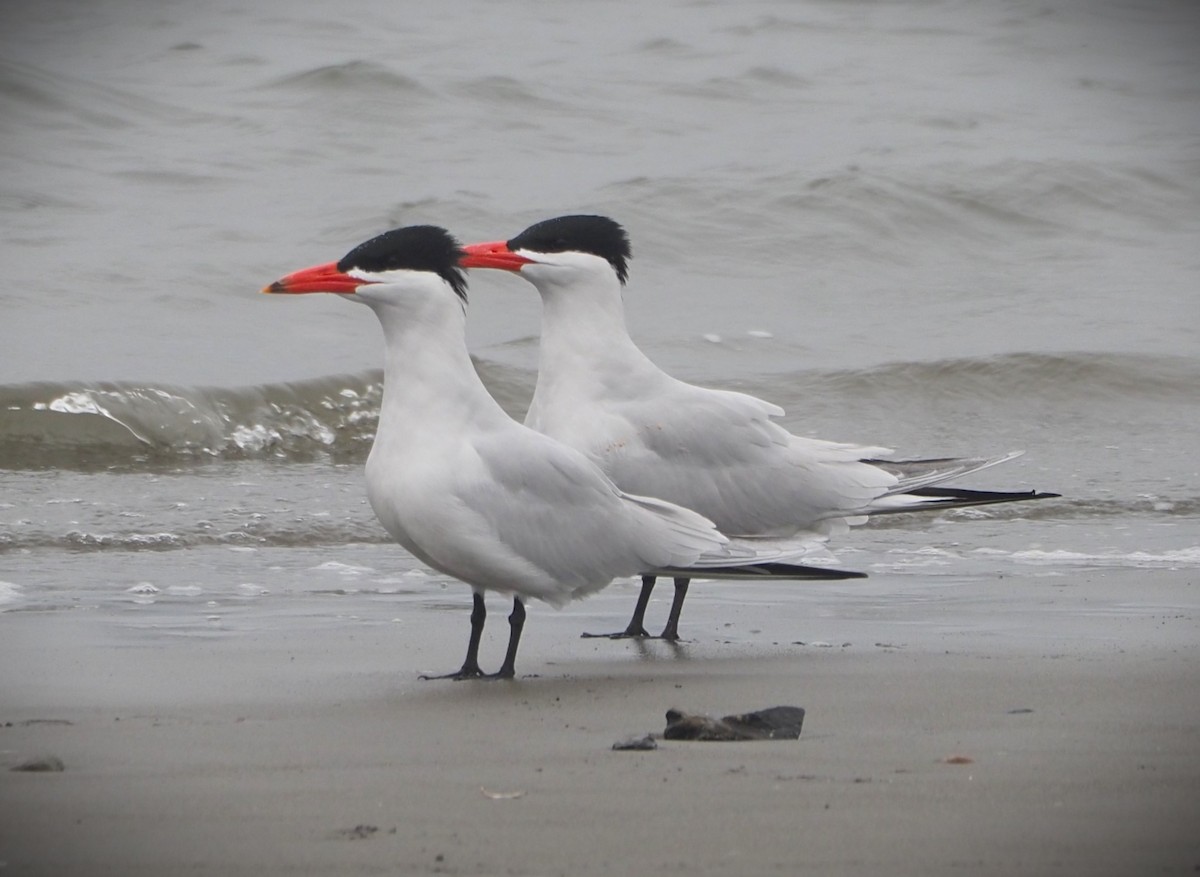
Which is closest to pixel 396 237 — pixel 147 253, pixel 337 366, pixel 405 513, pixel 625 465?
pixel 405 513

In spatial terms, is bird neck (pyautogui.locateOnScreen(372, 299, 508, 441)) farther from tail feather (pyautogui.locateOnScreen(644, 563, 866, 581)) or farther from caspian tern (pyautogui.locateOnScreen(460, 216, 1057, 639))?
caspian tern (pyautogui.locateOnScreen(460, 216, 1057, 639))

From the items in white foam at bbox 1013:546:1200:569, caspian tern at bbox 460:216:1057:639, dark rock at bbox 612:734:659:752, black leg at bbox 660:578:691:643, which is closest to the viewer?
dark rock at bbox 612:734:659:752

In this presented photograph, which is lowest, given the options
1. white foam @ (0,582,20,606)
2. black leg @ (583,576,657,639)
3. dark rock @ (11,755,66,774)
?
white foam @ (0,582,20,606)

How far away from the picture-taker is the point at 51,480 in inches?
320

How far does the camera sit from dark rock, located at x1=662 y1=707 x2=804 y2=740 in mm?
3527

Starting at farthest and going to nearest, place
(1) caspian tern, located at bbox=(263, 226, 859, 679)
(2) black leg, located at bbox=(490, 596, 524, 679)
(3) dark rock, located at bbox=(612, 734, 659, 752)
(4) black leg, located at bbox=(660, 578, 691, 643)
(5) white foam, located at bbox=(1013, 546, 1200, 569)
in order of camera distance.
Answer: (5) white foam, located at bbox=(1013, 546, 1200, 569) < (4) black leg, located at bbox=(660, 578, 691, 643) < (2) black leg, located at bbox=(490, 596, 524, 679) < (1) caspian tern, located at bbox=(263, 226, 859, 679) < (3) dark rock, located at bbox=(612, 734, 659, 752)

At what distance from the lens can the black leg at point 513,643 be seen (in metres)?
4.53

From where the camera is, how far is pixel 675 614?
5453mm

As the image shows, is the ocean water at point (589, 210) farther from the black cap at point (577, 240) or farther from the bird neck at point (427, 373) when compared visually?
the black cap at point (577, 240)

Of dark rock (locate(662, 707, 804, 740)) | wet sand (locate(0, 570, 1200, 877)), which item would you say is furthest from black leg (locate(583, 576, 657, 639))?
dark rock (locate(662, 707, 804, 740))

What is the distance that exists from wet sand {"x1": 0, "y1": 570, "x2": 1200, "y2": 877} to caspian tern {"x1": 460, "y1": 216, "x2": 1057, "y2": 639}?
17.7 inches

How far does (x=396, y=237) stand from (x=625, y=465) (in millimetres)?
1266

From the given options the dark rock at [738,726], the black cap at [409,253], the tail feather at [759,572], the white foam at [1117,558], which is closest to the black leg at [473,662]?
the tail feather at [759,572]

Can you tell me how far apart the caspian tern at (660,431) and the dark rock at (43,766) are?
2.52 metres
